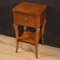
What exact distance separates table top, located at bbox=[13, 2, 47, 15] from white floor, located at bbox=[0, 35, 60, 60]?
2.12 feet

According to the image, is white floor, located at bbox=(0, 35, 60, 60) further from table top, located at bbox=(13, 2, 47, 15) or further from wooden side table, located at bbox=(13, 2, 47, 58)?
table top, located at bbox=(13, 2, 47, 15)

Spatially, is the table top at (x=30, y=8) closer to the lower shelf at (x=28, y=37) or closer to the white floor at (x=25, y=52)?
the lower shelf at (x=28, y=37)

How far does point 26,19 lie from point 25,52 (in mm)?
553

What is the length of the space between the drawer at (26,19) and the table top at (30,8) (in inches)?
2.2

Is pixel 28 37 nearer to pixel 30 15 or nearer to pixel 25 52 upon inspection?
Result: pixel 25 52

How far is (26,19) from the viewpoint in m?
1.96

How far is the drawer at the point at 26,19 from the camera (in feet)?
6.35

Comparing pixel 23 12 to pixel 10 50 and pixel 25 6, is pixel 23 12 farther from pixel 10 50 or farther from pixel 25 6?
pixel 10 50

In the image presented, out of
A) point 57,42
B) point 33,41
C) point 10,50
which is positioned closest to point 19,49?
point 10,50

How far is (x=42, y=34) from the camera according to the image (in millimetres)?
2287

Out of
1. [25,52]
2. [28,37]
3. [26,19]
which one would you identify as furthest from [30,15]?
[25,52]

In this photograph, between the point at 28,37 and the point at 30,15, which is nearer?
the point at 30,15

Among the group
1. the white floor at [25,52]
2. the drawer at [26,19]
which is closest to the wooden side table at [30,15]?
the drawer at [26,19]

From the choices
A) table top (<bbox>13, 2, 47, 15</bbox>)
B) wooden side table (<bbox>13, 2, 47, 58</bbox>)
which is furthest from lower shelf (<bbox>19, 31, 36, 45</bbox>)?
table top (<bbox>13, 2, 47, 15</bbox>)
